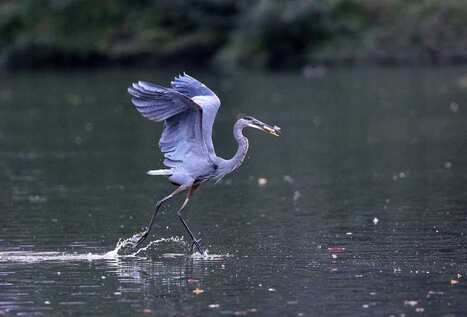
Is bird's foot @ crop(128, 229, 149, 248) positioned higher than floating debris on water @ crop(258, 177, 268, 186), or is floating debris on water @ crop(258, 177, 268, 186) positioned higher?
floating debris on water @ crop(258, 177, 268, 186)

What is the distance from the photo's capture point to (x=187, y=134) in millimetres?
14711

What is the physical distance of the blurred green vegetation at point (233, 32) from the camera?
52.3m

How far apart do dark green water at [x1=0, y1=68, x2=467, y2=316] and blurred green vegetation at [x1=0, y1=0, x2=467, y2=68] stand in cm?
1798

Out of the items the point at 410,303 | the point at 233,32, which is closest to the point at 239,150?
the point at 410,303

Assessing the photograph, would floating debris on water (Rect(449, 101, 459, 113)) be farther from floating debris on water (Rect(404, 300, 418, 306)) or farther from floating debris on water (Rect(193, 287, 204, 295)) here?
floating debris on water (Rect(404, 300, 418, 306))

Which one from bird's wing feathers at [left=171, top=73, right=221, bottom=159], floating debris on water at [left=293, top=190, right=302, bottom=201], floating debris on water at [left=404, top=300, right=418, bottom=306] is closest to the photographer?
floating debris on water at [left=404, top=300, right=418, bottom=306]

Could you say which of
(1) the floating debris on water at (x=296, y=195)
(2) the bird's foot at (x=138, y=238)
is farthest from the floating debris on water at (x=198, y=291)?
(1) the floating debris on water at (x=296, y=195)

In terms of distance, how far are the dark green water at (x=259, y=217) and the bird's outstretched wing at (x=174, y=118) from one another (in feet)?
3.68

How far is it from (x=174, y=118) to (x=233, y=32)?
4244cm

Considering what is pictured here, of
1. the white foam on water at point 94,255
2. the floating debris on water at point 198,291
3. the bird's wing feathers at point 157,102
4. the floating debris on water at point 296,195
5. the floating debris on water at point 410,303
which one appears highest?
the bird's wing feathers at point 157,102

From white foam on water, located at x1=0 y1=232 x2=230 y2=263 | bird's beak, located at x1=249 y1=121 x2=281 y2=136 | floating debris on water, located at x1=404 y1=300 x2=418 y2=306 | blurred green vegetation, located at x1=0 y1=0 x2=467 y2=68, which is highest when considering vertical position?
blurred green vegetation, located at x1=0 y1=0 x2=467 y2=68

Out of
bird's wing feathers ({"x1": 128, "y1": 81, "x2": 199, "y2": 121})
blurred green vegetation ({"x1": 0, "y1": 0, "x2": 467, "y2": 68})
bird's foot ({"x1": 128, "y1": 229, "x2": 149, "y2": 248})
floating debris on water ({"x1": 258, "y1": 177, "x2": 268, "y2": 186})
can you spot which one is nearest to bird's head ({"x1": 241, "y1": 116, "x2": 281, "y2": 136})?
bird's wing feathers ({"x1": 128, "y1": 81, "x2": 199, "y2": 121})

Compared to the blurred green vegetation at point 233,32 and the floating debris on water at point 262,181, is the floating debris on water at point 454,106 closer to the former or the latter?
the floating debris on water at point 262,181

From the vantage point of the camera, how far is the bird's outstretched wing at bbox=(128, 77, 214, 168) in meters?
14.4
